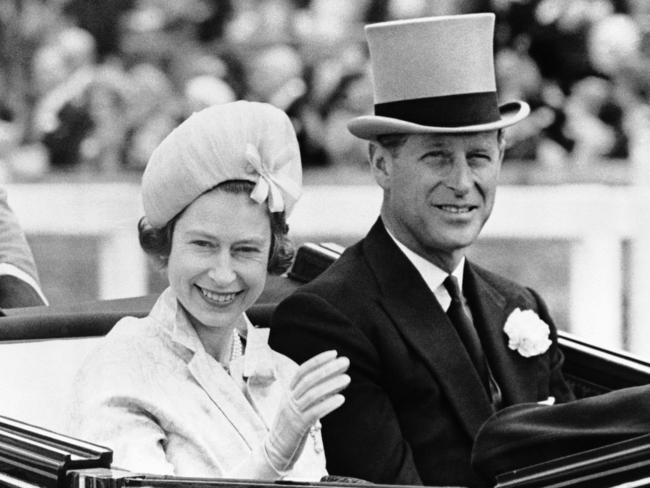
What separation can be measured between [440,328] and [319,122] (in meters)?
4.99

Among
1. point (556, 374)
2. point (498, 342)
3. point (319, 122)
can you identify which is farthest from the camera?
point (319, 122)

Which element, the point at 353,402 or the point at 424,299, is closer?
the point at 353,402

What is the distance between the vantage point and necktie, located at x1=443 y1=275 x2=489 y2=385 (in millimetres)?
3104

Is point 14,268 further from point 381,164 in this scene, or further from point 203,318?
point 203,318

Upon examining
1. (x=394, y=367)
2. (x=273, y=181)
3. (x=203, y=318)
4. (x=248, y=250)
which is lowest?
(x=394, y=367)

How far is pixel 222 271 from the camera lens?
2.67m

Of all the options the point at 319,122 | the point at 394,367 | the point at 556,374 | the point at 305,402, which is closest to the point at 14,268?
the point at 394,367

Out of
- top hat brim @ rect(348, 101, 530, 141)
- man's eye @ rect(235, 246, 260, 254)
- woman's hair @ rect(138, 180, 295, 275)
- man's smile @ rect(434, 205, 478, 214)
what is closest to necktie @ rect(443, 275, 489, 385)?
man's smile @ rect(434, 205, 478, 214)

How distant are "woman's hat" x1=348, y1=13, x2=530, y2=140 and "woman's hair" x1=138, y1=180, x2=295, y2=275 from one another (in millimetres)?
360

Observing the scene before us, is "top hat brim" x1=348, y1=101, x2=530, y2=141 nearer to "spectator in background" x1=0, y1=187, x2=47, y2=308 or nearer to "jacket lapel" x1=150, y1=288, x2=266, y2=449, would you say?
"jacket lapel" x1=150, y1=288, x2=266, y2=449

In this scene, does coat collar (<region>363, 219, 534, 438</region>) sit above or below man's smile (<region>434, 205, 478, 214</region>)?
below

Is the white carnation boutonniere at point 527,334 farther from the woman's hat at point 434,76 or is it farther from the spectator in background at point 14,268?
the spectator in background at point 14,268

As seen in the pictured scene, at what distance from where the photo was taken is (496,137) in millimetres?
3115

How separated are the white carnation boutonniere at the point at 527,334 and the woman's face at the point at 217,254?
0.65 metres
